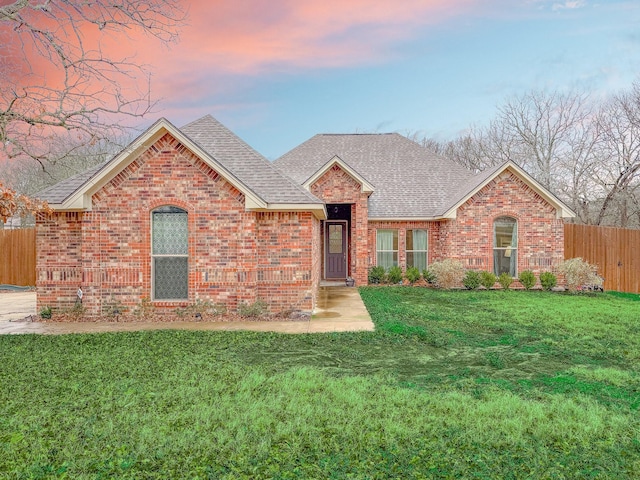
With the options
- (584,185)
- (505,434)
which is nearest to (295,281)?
(505,434)

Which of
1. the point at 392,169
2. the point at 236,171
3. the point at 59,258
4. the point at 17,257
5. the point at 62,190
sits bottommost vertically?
the point at 17,257

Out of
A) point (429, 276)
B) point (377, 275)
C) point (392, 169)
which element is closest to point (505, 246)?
point (429, 276)

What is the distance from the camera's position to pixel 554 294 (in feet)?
54.5

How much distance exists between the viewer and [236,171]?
42.1ft

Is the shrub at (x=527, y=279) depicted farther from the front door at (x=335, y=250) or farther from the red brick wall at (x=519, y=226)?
the front door at (x=335, y=250)

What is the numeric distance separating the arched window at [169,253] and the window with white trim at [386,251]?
10.3m

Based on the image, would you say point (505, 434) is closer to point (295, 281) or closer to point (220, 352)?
point (220, 352)

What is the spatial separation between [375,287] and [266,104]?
9.21m

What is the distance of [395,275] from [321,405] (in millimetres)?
13996

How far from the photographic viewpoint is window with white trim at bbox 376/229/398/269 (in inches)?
784

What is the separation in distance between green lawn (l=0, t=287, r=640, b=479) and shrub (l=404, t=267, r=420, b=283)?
9.31 meters

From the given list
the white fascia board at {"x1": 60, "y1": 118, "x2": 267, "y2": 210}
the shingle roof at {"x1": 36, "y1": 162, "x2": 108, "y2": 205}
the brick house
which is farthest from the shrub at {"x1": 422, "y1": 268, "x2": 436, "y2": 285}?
the shingle roof at {"x1": 36, "y1": 162, "x2": 108, "y2": 205}

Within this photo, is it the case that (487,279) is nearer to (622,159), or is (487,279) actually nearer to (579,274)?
(579,274)

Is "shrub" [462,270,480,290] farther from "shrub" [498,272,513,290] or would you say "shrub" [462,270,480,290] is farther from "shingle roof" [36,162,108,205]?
"shingle roof" [36,162,108,205]
